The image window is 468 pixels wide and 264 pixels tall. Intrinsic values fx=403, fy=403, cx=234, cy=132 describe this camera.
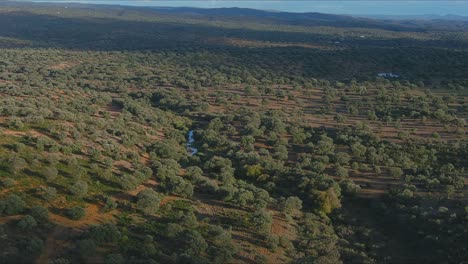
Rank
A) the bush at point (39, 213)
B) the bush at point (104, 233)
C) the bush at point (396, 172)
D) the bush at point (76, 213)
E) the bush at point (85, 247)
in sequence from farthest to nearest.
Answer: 1. the bush at point (396, 172)
2. the bush at point (76, 213)
3. the bush at point (39, 213)
4. the bush at point (104, 233)
5. the bush at point (85, 247)

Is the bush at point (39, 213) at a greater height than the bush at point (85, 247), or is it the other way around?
the bush at point (39, 213)

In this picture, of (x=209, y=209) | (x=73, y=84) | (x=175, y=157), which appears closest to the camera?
(x=209, y=209)

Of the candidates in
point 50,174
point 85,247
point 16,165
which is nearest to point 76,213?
point 85,247

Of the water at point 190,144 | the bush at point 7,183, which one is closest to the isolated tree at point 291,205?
the water at point 190,144

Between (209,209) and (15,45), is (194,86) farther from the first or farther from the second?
(15,45)

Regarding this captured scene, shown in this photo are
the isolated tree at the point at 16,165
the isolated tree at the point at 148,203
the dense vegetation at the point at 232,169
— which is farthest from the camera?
the isolated tree at the point at 16,165

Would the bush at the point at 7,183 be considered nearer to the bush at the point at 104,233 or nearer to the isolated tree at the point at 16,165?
the isolated tree at the point at 16,165

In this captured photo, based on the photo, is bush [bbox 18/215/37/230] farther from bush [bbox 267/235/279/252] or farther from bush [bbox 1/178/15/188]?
bush [bbox 267/235/279/252]

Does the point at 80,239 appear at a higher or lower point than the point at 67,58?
lower

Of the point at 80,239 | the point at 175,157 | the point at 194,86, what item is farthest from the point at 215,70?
the point at 80,239
